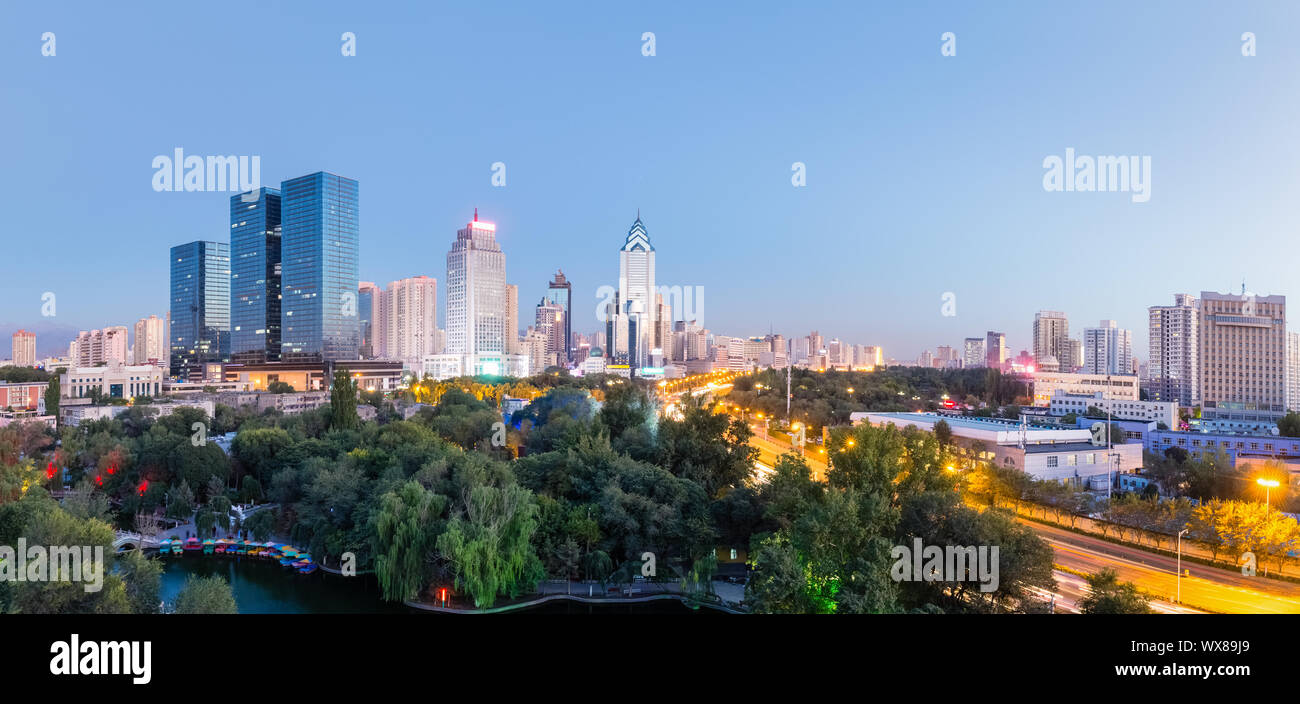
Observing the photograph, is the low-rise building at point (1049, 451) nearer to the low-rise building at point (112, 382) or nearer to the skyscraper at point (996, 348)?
the skyscraper at point (996, 348)

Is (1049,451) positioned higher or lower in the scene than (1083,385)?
lower

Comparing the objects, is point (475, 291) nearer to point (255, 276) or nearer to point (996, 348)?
point (255, 276)

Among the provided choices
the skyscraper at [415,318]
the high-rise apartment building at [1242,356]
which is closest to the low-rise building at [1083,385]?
the high-rise apartment building at [1242,356]

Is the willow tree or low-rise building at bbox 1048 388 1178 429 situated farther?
low-rise building at bbox 1048 388 1178 429

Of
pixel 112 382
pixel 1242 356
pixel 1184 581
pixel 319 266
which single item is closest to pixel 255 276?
pixel 319 266

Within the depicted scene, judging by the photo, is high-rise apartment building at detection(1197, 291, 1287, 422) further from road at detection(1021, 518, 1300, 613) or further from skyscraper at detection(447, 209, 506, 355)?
skyscraper at detection(447, 209, 506, 355)

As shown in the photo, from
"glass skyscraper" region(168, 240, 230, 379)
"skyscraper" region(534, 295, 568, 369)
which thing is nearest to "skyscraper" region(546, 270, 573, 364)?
"skyscraper" region(534, 295, 568, 369)
